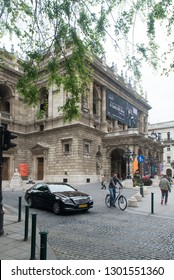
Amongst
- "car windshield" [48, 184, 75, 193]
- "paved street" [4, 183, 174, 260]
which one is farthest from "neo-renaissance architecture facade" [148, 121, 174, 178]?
"paved street" [4, 183, 174, 260]

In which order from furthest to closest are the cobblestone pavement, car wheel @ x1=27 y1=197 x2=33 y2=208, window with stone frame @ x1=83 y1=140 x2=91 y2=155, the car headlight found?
1. window with stone frame @ x1=83 y1=140 x2=91 y2=155
2. car wheel @ x1=27 y1=197 x2=33 y2=208
3. the car headlight
4. the cobblestone pavement

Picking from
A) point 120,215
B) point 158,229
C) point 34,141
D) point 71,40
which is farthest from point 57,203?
point 34,141

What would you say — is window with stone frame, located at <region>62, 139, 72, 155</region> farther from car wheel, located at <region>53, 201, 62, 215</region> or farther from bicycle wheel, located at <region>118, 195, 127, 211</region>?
car wheel, located at <region>53, 201, 62, 215</region>

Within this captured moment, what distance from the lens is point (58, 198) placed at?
1122 cm

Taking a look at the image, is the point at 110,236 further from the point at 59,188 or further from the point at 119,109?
the point at 119,109

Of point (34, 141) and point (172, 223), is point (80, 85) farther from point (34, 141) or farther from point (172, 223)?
point (34, 141)

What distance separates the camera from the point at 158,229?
27.1 ft

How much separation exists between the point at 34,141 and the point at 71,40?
2925 centimetres

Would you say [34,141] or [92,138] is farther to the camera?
[34,141]

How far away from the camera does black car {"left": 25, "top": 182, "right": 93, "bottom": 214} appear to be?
10945 mm

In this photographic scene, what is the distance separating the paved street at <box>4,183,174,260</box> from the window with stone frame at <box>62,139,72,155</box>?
20.7 m

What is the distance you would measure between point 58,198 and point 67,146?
21455mm

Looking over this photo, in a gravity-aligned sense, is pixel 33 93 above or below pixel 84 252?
above

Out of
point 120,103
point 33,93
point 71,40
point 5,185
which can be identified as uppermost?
point 120,103
